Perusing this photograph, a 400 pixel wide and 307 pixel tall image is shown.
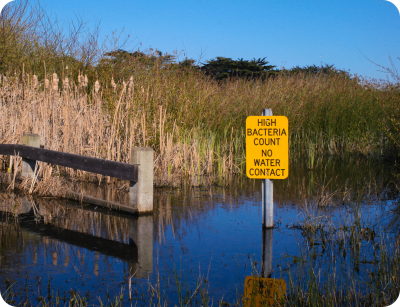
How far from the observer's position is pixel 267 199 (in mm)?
5547

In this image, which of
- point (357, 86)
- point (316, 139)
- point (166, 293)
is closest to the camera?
point (166, 293)

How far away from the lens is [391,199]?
7.86 metres

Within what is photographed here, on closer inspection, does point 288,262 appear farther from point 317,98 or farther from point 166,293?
point 317,98

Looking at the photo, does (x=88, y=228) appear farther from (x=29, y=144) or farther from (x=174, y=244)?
(x=29, y=144)

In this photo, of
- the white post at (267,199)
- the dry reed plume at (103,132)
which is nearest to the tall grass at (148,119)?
the dry reed plume at (103,132)

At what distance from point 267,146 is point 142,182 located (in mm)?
2149

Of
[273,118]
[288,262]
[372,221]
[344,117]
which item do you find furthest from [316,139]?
[288,262]

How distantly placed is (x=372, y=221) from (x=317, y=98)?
876 centimetres

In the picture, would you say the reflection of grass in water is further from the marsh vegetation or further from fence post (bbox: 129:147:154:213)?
fence post (bbox: 129:147:154:213)

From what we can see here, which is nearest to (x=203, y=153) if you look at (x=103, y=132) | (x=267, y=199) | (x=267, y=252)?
(x=103, y=132)

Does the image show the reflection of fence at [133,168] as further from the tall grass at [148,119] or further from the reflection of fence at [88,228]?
the tall grass at [148,119]

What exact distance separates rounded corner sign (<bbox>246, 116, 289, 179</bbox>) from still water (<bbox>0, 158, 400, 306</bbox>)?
86 cm

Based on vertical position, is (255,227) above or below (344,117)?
below

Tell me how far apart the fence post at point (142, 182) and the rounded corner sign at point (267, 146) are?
6.01 feet
